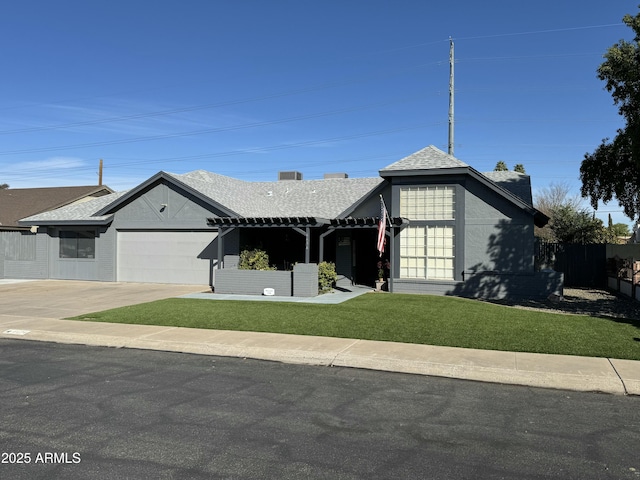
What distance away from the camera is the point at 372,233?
23047mm

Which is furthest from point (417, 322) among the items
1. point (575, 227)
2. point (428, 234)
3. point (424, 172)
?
point (575, 227)

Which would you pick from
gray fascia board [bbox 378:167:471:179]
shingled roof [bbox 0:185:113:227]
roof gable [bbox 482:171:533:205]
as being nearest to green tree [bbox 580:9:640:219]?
roof gable [bbox 482:171:533:205]

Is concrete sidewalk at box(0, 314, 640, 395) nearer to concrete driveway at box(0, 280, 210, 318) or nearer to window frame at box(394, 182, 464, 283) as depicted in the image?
concrete driveway at box(0, 280, 210, 318)

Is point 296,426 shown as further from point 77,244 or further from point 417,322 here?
point 77,244

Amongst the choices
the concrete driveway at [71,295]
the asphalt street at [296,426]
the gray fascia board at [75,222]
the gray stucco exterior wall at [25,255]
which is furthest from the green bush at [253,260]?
the asphalt street at [296,426]

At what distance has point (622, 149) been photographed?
18391 mm

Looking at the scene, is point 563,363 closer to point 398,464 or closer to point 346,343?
point 346,343

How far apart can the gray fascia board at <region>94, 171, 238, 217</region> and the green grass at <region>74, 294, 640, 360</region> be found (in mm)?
6425

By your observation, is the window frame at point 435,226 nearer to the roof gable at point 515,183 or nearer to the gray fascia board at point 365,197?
the gray fascia board at point 365,197

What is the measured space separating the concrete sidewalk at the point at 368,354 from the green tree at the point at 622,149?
9109 mm

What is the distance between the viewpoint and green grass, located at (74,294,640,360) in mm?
10023

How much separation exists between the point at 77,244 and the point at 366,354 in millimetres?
20540

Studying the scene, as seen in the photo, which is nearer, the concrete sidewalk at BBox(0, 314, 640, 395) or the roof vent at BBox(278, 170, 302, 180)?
the concrete sidewalk at BBox(0, 314, 640, 395)

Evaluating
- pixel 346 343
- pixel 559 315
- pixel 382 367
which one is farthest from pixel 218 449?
pixel 559 315
